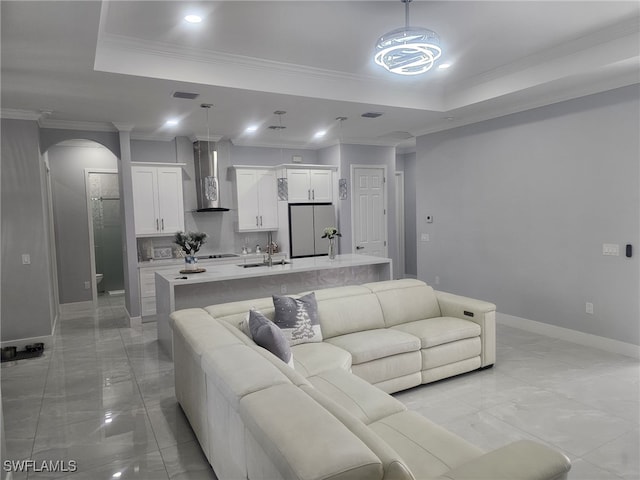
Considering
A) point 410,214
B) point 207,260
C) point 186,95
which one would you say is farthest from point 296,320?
point 410,214

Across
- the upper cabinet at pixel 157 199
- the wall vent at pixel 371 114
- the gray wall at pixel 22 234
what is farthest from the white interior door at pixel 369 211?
the gray wall at pixel 22 234

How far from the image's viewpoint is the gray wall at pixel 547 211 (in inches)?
167

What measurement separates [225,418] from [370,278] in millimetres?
3782

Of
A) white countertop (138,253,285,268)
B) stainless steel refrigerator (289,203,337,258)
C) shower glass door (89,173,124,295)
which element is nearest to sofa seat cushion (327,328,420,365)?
white countertop (138,253,285,268)

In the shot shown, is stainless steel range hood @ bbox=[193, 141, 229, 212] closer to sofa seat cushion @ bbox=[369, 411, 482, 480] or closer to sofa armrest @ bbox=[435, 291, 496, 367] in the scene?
sofa armrest @ bbox=[435, 291, 496, 367]

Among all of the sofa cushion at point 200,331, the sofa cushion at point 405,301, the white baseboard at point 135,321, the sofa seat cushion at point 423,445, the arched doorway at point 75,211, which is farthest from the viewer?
the arched doorway at point 75,211

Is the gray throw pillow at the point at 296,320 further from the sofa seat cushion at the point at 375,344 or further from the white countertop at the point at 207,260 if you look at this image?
the white countertop at the point at 207,260

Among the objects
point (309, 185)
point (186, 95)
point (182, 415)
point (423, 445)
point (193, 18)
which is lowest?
point (182, 415)

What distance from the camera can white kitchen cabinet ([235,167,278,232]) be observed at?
699 cm

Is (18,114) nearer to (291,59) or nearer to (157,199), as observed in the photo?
(157,199)

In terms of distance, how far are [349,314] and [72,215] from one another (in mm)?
6040

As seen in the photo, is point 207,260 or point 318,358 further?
point 207,260

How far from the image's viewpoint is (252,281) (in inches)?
191

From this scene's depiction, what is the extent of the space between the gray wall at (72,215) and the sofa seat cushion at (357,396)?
20.7ft
